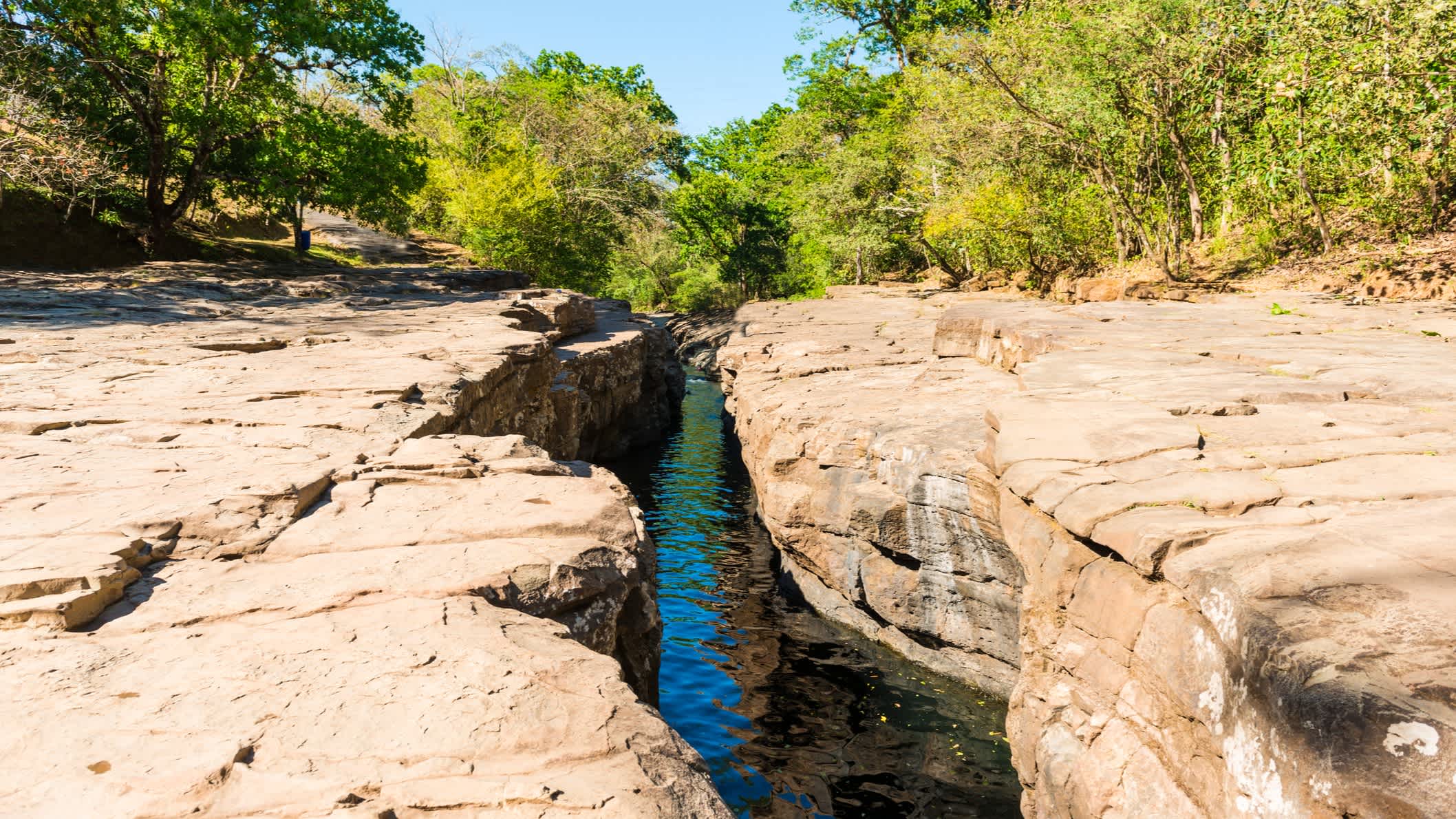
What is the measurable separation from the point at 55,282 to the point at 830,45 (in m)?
35.1

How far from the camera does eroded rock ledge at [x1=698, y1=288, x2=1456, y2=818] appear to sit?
3.53 meters

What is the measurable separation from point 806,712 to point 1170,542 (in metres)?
4.86

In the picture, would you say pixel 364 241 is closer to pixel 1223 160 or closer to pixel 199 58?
pixel 199 58

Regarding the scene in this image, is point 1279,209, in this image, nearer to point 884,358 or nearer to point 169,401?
point 884,358

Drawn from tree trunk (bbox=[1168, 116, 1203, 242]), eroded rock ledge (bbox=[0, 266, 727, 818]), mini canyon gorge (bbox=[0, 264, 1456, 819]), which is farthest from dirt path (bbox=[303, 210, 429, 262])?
tree trunk (bbox=[1168, 116, 1203, 242])

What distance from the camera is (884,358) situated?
47.6 feet

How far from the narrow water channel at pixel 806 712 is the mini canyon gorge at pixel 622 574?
0.44 m

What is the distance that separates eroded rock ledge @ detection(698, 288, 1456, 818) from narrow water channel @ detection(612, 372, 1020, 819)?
0.58 meters

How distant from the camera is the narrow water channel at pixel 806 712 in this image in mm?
7168

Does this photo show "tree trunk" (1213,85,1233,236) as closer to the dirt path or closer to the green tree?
the green tree

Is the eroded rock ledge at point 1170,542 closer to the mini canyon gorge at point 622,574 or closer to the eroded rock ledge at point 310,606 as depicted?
the mini canyon gorge at point 622,574

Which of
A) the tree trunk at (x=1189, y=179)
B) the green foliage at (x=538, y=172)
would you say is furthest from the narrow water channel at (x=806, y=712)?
the green foliage at (x=538, y=172)

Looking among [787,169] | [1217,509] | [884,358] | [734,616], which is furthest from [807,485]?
[787,169]

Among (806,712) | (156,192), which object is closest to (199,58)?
(156,192)
